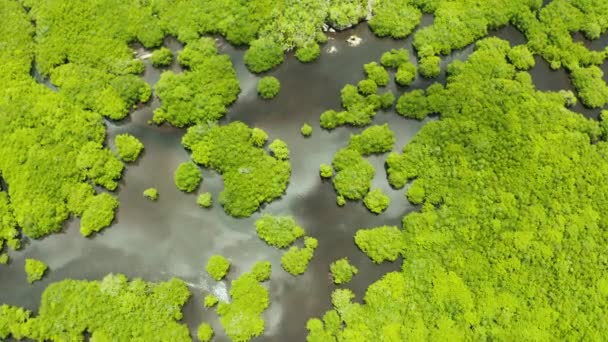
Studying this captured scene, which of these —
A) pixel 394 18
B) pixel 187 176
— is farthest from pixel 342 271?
pixel 394 18

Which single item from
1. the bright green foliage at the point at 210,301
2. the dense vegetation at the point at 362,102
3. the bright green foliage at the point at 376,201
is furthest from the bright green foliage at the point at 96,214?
the bright green foliage at the point at 376,201

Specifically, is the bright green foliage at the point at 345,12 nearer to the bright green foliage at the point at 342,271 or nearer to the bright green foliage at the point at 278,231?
the bright green foliage at the point at 278,231

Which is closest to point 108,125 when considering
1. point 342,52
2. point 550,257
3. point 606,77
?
point 342,52

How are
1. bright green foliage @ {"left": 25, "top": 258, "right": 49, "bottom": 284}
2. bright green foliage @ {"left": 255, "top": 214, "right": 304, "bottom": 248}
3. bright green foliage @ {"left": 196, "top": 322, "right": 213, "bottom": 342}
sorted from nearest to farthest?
bright green foliage @ {"left": 196, "top": 322, "right": 213, "bottom": 342}
bright green foliage @ {"left": 25, "top": 258, "right": 49, "bottom": 284}
bright green foliage @ {"left": 255, "top": 214, "right": 304, "bottom": 248}

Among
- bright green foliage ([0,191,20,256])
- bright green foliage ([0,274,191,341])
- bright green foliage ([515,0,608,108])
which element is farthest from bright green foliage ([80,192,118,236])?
bright green foliage ([515,0,608,108])

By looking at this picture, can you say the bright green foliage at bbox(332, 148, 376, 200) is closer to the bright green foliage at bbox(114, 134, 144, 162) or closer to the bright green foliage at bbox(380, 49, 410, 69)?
the bright green foliage at bbox(380, 49, 410, 69)

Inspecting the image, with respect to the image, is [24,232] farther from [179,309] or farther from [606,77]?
[606,77]
